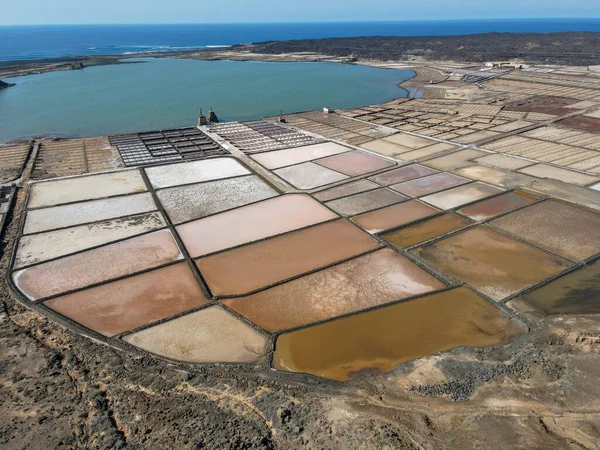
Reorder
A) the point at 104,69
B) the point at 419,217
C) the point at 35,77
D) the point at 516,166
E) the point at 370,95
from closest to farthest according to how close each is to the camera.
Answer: the point at 419,217 → the point at 516,166 → the point at 370,95 → the point at 35,77 → the point at 104,69

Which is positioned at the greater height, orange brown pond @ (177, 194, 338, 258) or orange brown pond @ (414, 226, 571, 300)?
orange brown pond @ (177, 194, 338, 258)

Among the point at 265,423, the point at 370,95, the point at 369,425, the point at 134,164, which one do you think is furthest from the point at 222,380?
the point at 370,95

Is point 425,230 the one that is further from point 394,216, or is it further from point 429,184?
point 429,184

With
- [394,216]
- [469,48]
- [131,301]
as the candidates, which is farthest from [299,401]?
[469,48]

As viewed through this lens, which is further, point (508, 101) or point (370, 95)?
point (370, 95)

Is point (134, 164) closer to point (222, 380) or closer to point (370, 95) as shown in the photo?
point (222, 380)

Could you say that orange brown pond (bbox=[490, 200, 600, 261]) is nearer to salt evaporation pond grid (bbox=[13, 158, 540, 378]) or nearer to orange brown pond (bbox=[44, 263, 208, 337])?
salt evaporation pond grid (bbox=[13, 158, 540, 378])

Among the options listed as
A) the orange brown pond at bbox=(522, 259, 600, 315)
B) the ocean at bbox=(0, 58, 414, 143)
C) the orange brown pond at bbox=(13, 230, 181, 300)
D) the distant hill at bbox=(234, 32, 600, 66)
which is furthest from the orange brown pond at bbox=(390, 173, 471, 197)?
the distant hill at bbox=(234, 32, 600, 66)
